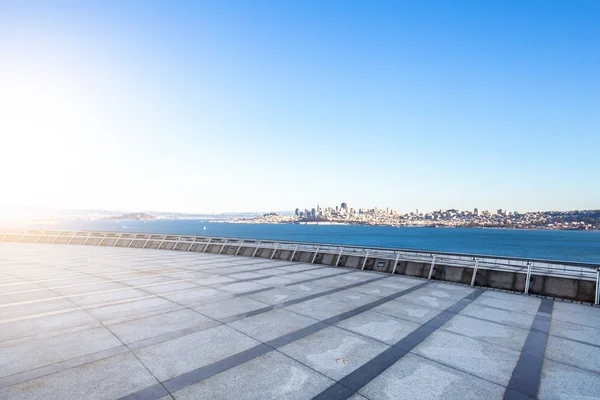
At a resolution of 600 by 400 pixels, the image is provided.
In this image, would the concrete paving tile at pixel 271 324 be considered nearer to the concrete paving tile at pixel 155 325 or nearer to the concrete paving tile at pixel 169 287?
the concrete paving tile at pixel 155 325

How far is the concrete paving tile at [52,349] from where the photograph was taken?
632cm

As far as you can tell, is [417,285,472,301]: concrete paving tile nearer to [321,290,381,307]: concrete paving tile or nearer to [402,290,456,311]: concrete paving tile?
[402,290,456,311]: concrete paving tile

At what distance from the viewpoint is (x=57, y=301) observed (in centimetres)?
1105

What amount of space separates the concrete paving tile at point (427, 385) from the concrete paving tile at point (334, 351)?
0.67 metres

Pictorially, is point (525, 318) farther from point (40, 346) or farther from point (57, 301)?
point (57, 301)

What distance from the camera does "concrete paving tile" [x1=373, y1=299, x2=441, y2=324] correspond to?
971cm

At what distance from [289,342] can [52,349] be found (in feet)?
18.4

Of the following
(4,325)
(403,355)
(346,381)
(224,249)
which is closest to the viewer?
(346,381)

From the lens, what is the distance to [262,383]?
5.72 metres

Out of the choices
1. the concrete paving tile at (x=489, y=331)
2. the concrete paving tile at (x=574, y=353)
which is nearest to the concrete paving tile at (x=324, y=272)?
the concrete paving tile at (x=489, y=331)

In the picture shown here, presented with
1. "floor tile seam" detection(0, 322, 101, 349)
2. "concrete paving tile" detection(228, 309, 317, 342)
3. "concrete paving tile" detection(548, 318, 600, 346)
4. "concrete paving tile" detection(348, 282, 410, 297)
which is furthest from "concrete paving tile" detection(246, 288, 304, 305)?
"concrete paving tile" detection(548, 318, 600, 346)

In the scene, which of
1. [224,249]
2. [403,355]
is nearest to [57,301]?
[403,355]

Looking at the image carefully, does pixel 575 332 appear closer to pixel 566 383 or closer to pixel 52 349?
pixel 566 383

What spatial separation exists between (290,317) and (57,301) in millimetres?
8795
